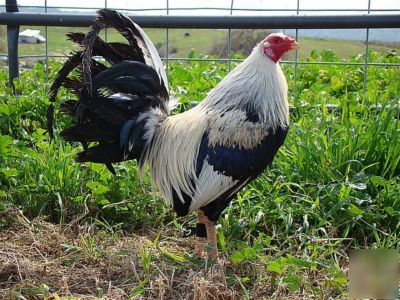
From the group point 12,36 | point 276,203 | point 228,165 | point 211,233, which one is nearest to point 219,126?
point 228,165

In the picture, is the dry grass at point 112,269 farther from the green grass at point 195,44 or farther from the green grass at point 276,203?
the green grass at point 195,44

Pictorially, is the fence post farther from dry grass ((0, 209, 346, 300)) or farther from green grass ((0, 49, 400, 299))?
dry grass ((0, 209, 346, 300))

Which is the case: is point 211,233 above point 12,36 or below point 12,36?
below

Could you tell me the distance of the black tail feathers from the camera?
363 centimetres

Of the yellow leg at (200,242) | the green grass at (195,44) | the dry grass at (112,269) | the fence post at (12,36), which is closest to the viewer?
the dry grass at (112,269)

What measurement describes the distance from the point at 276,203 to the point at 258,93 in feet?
2.67

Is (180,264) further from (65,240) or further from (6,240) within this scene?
(6,240)

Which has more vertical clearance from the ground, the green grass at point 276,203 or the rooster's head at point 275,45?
the rooster's head at point 275,45

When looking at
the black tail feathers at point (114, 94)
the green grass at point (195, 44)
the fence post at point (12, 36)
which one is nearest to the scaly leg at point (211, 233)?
the black tail feathers at point (114, 94)

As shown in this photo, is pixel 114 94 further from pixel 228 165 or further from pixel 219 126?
pixel 228 165

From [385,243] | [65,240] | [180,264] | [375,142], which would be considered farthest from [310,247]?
[65,240]

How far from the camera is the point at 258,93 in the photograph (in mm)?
3514

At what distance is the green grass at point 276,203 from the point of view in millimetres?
3434

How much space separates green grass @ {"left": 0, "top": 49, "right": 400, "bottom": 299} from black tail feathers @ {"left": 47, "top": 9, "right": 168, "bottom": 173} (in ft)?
1.77
